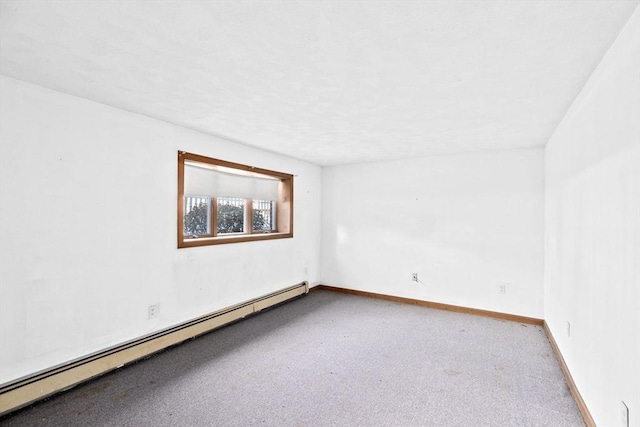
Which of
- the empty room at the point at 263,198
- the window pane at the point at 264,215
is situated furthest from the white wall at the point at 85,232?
the window pane at the point at 264,215

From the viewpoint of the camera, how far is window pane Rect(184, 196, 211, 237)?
3.49 m

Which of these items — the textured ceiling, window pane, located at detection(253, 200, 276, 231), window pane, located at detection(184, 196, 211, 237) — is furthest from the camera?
window pane, located at detection(253, 200, 276, 231)

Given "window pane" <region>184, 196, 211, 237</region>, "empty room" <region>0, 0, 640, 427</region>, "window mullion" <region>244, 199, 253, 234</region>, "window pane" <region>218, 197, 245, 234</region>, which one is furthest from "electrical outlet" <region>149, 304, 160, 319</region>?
"window mullion" <region>244, 199, 253, 234</region>

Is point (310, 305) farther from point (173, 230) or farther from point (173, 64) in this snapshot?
point (173, 64)

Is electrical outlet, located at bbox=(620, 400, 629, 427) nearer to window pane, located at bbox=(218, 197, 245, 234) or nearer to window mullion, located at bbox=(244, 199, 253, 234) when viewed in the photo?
window pane, located at bbox=(218, 197, 245, 234)

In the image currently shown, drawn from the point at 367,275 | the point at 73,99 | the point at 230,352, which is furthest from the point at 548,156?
the point at 73,99

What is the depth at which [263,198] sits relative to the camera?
4.35 metres

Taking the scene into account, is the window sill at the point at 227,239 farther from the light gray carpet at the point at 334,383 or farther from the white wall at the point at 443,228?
the white wall at the point at 443,228

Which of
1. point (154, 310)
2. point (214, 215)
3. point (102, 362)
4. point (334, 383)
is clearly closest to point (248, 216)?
point (214, 215)

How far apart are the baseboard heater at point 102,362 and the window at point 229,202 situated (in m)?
0.83

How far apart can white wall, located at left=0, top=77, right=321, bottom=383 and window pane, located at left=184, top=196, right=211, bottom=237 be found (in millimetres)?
310

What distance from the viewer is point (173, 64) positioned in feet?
5.98

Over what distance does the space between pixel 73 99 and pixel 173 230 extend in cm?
135

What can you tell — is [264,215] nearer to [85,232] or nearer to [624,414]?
[85,232]
